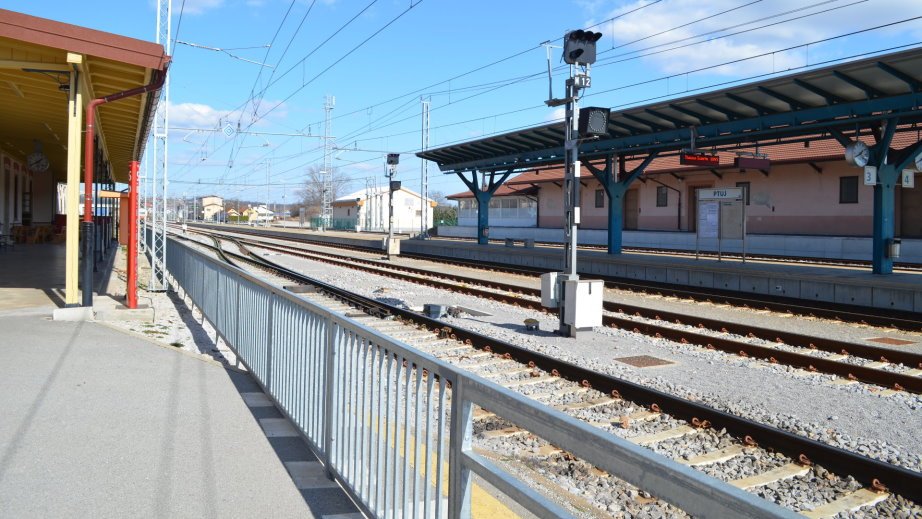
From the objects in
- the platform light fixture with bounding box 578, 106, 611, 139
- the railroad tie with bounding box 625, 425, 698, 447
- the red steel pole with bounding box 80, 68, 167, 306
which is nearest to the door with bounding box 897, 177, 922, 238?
the platform light fixture with bounding box 578, 106, 611, 139

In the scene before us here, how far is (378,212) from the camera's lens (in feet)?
277

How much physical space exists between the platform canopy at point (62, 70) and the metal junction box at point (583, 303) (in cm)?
700

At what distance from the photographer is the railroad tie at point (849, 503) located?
452 centimetres

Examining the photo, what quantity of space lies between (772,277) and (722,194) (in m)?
4.05

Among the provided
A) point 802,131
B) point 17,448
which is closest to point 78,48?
point 17,448

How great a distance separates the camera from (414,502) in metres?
3.31

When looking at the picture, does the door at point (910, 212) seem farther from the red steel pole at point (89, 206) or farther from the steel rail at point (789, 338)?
the red steel pole at point (89, 206)

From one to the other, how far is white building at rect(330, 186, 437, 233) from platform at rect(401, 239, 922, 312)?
54842 millimetres

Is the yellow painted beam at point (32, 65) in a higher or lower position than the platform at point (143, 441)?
higher

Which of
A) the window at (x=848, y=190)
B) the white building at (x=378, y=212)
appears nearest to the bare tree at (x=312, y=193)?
the white building at (x=378, y=212)

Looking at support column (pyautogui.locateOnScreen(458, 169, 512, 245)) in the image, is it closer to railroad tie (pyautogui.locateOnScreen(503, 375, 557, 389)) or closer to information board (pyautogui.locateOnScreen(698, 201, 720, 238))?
information board (pyautogui.locateOnScreen(698, 201, 720, 238))

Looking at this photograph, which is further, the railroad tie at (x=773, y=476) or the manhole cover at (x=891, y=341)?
the manhole cover at (x=891, y=341)

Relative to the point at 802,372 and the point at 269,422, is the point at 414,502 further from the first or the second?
the point at 802,372

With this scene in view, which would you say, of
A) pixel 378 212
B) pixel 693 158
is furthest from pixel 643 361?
pixel 378 212
